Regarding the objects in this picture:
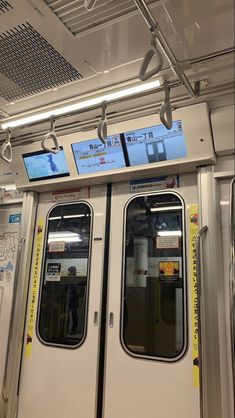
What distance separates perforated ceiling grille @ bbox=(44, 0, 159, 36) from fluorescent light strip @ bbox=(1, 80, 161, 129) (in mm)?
433

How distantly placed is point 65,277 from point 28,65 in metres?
1.61

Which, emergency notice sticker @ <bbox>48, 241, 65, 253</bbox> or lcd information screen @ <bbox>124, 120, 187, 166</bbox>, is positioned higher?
lcd information screen @ <bbox>124, 120, 187, 166</bbox>

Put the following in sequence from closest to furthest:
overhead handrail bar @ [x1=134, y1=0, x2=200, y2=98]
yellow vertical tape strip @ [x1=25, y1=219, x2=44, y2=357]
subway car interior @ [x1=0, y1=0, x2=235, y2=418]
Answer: overhead handrail bar @ [x1=134, y1=0, x2=200, y2=98]
subway car interior @ [x1=0, y1=0, x2=235, y2=418]
yellow vertical tape strip @ [x1=25, y1=219, x2=44, y2=357]

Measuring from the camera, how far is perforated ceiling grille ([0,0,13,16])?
58.2 inches

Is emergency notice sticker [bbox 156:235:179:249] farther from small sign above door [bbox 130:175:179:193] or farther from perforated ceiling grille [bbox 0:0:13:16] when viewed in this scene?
perforated ceiling grille [bbox 0:0:13:16]

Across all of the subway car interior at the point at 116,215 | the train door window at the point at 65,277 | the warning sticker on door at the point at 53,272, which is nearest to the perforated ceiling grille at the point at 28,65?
the subway car interior at the point at 116,215

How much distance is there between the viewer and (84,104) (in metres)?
2.07

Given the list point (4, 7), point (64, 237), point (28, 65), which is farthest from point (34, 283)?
point (4, 7)

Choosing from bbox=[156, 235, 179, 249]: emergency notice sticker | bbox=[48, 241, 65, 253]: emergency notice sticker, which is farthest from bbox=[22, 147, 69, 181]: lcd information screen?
bbox=[156, 235, 179, 249]: emergency notice sticker

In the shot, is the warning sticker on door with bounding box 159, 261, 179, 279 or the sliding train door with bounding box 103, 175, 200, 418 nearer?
the sliding train door with bounding box 103, 175, 200, 418

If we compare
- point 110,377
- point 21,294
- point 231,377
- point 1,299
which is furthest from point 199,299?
point 1,299

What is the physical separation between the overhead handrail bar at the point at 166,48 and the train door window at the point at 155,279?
83cm

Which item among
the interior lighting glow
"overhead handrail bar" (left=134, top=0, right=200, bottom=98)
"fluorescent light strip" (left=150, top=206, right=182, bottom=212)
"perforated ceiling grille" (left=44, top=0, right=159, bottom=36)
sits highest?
"perforated ceiling grille" (left=44, top=0, right=159, bottom=36)

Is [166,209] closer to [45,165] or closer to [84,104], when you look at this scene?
[84,104]
